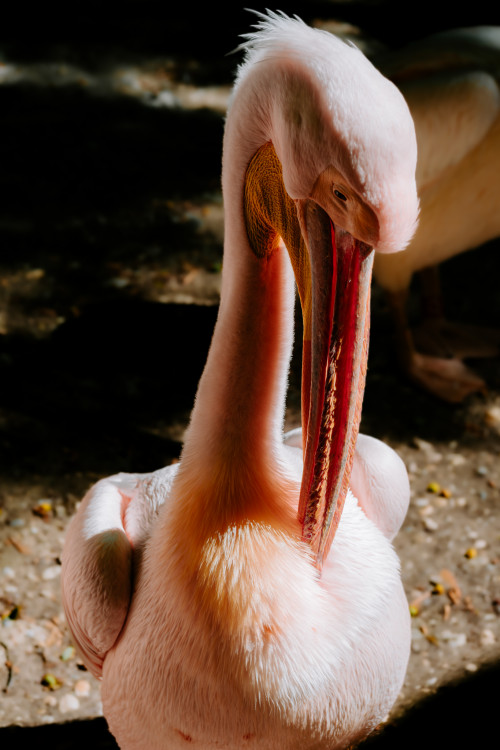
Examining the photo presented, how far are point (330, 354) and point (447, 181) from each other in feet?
5.79

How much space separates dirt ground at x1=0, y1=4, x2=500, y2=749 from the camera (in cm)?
211

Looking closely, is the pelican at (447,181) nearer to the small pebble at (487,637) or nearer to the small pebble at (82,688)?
the small pebble at (487,637)

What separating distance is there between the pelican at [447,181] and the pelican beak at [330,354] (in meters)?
1.55

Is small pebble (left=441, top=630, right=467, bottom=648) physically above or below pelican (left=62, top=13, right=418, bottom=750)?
below

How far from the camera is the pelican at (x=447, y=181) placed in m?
2.49

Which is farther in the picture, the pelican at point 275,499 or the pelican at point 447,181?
the pelican at point 447,181

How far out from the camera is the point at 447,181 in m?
2.68

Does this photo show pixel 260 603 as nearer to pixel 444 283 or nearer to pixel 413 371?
pixel 413 371

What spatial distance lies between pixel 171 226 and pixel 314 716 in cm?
281

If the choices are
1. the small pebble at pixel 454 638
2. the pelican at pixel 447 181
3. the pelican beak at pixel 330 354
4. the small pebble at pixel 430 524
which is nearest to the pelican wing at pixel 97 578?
the pelican beak at pixel 330 354

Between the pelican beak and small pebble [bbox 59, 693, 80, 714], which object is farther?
small pebble [bbox 59, 693, 80, 714]

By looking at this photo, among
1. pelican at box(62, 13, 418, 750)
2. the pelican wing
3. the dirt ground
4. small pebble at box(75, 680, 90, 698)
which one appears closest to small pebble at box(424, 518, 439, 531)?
the dirt ground

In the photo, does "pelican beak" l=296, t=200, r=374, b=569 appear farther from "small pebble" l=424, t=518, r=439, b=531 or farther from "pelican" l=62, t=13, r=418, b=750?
"small pebble" l=424, t=518, r=439, b=531

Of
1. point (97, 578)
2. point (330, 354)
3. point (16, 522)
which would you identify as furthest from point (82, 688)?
point (330, 354)
